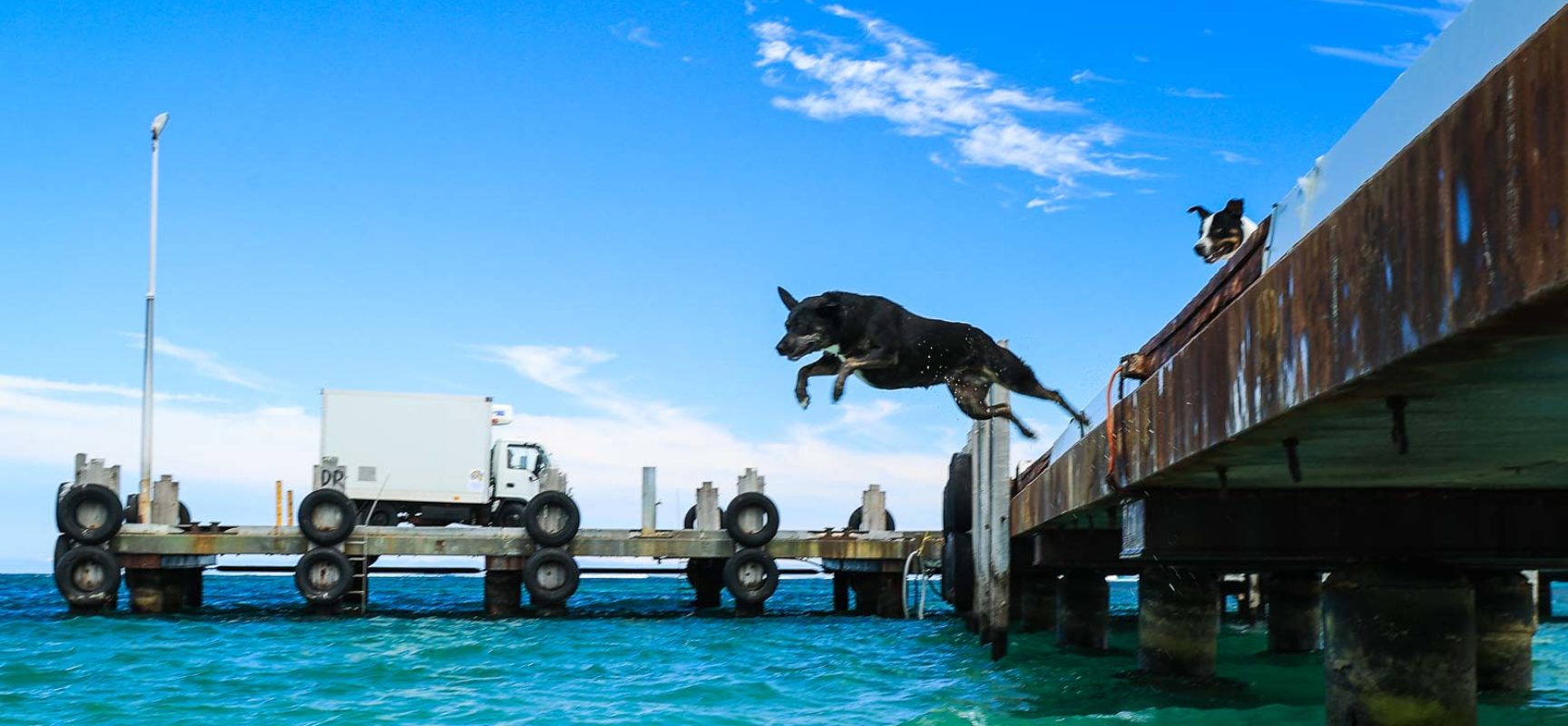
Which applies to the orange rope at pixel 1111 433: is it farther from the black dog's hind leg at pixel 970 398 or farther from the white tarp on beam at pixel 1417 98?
the white tarp on beam at pixel 1417 98

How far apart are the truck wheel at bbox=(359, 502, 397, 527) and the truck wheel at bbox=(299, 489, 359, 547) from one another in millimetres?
5235

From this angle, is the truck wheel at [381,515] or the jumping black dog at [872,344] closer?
the jumping black dog at [872,344]

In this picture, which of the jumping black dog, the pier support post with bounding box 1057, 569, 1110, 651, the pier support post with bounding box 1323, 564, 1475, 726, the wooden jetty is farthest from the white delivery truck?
the pier support post with bounding box 1323, 564, 1475, 726

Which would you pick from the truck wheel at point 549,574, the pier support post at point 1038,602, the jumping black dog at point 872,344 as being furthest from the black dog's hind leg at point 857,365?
the truck wheel at point 549,574

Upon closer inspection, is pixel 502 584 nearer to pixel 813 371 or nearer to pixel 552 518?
pixel 552 518

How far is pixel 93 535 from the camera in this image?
2753 centimetres

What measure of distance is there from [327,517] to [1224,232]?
69.1ft

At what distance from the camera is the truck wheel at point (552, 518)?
2798cm

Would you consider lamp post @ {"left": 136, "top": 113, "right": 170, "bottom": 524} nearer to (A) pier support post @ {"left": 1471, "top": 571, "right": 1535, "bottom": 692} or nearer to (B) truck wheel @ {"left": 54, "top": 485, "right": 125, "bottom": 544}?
(B) truck wheel @ {"left": 54, "top": 485, "right": 125, "bottom": 544}

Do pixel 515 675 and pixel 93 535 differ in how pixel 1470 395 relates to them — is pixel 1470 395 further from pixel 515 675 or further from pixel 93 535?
pixel 93 535

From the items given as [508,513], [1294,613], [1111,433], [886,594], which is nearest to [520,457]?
[508,513]

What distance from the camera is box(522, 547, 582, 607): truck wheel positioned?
2797cm

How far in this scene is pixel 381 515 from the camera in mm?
33750

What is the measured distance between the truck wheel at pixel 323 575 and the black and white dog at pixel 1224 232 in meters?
20.7
